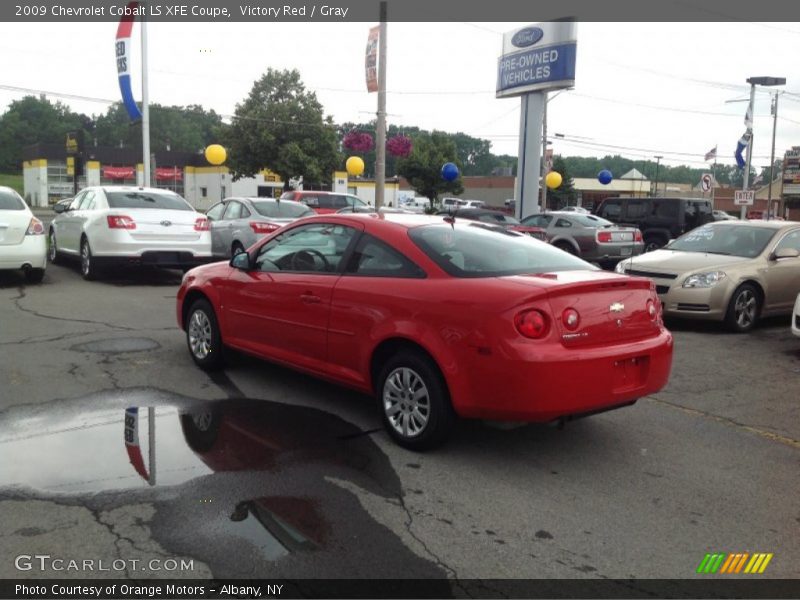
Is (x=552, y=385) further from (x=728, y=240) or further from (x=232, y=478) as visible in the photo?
(x=728, y=240)

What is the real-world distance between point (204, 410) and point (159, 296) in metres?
6.10

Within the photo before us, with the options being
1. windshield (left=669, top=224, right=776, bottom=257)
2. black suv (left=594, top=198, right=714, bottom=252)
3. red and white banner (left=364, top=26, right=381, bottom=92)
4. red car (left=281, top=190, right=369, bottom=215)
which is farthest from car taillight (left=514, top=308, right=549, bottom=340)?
black suv (left=594, top=198, right=714, bottom=252)

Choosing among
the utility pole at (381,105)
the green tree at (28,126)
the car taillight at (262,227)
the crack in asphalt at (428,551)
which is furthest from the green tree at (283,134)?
the green tree at (28,126)

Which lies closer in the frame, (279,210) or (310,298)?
(310,298)

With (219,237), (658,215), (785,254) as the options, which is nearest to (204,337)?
(785,254)

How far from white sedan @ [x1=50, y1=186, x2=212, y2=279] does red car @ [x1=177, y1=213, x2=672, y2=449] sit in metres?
6.31

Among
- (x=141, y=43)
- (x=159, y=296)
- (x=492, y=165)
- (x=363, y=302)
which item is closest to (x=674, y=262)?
(x=363, y=302)

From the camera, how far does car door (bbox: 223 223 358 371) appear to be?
17.2ft

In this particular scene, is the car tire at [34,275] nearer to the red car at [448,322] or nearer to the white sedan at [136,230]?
the white sedan at [136,230]

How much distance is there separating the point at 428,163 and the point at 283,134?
12.3 metres

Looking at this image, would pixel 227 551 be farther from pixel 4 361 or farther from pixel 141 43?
pixel 141 43

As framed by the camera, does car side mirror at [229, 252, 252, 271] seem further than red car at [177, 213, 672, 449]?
Yes

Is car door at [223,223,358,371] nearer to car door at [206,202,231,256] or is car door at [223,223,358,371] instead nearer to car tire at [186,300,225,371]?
car tire at [186,300,225,371]

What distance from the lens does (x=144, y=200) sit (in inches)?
476
